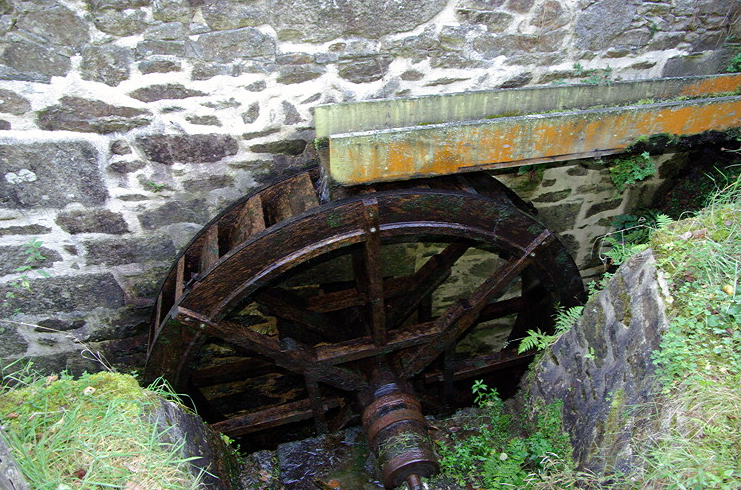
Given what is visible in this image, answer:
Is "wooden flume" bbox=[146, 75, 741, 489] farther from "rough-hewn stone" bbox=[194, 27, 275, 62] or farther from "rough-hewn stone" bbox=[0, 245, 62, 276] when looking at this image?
"rough-hewn stone" bbox=[0, 245, 62, 276]

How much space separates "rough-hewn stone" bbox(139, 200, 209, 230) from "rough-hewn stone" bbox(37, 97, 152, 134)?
467mm

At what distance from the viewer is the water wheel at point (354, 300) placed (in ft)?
7.50

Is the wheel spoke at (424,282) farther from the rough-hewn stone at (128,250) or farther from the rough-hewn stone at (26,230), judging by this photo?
the rough-hewn stone at (26,230)

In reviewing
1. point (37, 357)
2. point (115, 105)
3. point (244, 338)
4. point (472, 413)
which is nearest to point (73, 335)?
point (37, 357)

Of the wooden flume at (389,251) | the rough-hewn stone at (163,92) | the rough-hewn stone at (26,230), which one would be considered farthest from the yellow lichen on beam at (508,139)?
the rough-hewn stone at (26,230)

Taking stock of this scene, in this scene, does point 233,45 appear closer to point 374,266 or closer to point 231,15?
point 231,15

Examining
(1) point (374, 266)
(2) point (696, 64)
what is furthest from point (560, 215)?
(1) point (374, 266)

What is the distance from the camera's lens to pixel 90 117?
2.24 meters

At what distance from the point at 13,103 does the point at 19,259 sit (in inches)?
33.7

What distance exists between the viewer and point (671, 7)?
267 cm

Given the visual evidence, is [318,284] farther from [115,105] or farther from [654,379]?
[654,379]

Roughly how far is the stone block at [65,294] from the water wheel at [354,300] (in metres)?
0.36

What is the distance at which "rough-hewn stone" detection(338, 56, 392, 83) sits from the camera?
→ 2426mm

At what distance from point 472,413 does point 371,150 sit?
1558mm
